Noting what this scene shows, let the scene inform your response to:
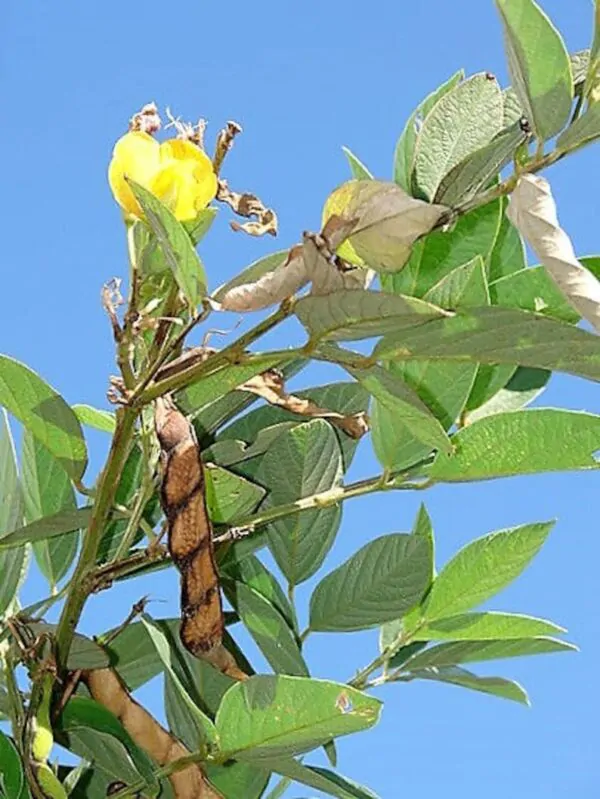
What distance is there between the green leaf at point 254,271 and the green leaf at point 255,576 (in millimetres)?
160

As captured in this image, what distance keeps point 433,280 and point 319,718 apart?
19 centimetres

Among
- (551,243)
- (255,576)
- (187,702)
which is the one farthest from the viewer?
(255,576)

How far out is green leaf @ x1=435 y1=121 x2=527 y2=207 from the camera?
1.37ft

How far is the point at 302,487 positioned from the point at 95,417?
110 millimetres

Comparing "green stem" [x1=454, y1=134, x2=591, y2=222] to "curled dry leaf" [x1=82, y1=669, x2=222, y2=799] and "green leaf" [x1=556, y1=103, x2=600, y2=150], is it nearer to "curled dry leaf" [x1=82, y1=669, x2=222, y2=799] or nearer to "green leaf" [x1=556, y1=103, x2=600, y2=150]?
"green leaf" [x1=556, y1=103, x2=600, y2=150]

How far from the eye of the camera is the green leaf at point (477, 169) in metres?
0.42

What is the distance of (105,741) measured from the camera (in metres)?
0.50

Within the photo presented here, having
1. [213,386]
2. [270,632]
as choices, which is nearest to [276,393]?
[213,386]

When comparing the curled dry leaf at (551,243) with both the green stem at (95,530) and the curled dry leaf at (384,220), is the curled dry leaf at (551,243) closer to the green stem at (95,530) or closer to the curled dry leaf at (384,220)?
the curled dry leaf at (384,220)

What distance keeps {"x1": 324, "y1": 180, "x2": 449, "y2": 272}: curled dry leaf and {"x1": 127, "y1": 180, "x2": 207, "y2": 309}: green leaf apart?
0.05m

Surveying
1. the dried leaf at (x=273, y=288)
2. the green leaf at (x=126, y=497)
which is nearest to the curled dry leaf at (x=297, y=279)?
the dried leaf at (x=273, y=288)

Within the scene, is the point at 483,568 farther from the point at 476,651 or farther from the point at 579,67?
the point at 579,67

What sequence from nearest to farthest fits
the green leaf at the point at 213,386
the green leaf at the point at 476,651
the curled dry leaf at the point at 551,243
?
1. the curled dry leaf at the point at 551,243
2. the green leaf at the point at 213,386
3. the green leaf at the point at 476,651

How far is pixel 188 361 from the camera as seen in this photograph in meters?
0.41
